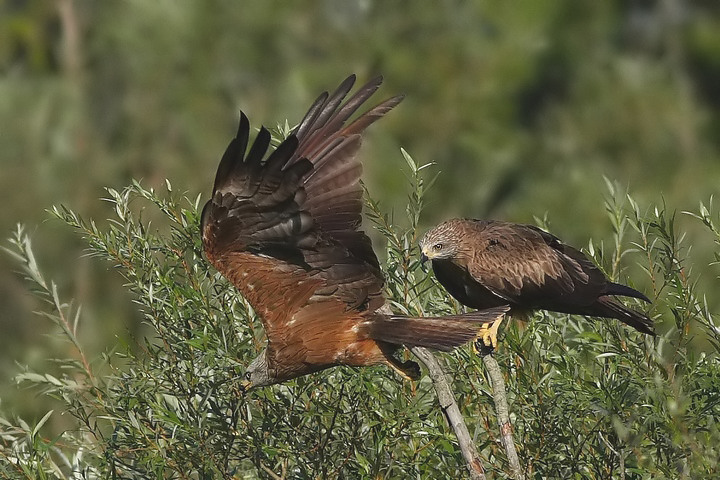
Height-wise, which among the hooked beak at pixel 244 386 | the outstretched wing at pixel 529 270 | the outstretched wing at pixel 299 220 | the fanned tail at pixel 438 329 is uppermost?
→ the outstretched wing at pixel 299 220

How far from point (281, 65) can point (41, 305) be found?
11.9 ft

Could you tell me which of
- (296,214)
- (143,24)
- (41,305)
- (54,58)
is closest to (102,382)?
(296,214)

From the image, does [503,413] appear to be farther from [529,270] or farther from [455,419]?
[529,270]

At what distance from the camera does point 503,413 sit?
268cm

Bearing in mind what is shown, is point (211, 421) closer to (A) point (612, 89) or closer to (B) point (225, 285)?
(B) point (225, 285)

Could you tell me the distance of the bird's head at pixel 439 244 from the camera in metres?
3.30

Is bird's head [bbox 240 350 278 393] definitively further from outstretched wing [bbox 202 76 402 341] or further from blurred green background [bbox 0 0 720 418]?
blurred green background [bbox 0 0 720 418]

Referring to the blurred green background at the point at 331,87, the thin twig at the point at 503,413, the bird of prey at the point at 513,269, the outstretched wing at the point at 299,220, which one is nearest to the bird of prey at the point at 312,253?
the outstretched wing at the point at 299,220

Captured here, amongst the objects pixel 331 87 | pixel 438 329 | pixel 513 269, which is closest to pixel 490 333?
pixel 438 329

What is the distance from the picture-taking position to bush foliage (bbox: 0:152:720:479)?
2.63 metres

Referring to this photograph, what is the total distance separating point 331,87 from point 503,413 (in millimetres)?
7501

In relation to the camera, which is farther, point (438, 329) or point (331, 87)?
point (331, 87)

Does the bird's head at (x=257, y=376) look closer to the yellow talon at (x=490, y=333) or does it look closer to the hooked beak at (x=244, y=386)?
the hooked beak at (x=244, y=386)

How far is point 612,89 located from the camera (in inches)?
460
